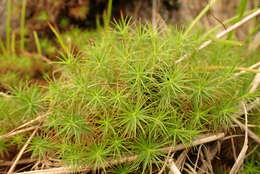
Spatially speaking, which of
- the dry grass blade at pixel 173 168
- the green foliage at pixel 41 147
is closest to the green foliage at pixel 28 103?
the green foliage at pixel 41 147

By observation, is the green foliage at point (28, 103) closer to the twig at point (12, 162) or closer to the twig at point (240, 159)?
the twig at point (12, 162)

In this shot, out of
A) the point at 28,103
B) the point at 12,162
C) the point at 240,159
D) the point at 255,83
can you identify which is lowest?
the point at 12,162

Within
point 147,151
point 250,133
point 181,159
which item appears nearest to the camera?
point 147,151

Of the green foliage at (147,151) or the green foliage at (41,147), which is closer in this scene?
the green foliage at (147,151)

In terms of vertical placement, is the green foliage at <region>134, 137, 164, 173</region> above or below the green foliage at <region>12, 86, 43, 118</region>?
below

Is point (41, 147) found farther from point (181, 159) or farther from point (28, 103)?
point (181, 159)

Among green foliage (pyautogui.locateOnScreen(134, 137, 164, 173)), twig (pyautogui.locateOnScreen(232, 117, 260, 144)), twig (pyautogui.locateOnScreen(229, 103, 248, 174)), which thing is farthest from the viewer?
twig (pyautogui.locateOnScreen(232, 117, 260, 144))

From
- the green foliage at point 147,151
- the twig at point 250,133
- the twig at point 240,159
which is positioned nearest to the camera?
the green foliage at point 147,151

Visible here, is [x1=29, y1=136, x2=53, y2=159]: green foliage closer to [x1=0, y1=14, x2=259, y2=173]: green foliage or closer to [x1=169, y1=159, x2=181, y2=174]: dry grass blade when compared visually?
[x1=0, y1=14, x2=259, y2=173]: green foliage

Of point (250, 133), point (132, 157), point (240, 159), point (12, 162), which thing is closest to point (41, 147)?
point (12, 162)

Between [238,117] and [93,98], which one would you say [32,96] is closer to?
[93,98]

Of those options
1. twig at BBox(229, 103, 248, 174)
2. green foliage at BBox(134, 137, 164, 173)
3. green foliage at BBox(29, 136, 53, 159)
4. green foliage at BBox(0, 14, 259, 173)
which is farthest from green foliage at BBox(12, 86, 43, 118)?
twig at BBox(229, 103, 248, 174)

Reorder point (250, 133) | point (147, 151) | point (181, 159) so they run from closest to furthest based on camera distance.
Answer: point (147, 151)
point (181, 159)
point (250, 133)
